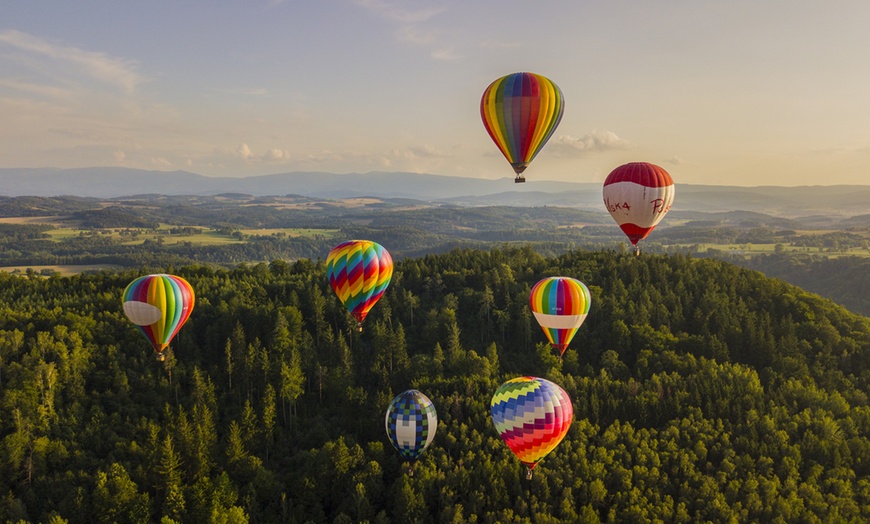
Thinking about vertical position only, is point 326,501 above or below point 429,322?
below

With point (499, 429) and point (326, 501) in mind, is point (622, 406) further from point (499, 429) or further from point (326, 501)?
point (326, 501)

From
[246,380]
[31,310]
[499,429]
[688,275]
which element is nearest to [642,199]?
[499,429]

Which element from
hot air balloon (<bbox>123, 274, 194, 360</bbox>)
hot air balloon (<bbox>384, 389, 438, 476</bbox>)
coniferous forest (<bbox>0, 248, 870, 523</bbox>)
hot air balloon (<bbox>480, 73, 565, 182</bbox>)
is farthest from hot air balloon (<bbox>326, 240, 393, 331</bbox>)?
hot air balloon (<bbox>480, 73, 565, 182</bbox>)

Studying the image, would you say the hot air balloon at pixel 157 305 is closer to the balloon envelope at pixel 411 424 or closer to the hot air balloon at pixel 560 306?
the balloon envelope at pixel 411 424

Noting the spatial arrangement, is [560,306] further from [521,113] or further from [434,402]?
[521,113]

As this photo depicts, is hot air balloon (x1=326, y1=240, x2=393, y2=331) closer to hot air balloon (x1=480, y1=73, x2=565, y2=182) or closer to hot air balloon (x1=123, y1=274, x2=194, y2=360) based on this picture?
hot air balloon (x1=123, y1=274, x2=194, y2=360)

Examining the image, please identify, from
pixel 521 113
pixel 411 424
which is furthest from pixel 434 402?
pixel 521 113
